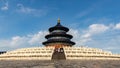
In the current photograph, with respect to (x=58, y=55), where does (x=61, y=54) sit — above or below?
above

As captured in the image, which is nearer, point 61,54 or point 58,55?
point 58,55

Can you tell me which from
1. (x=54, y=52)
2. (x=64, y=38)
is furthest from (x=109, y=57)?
(x=64, y=38)

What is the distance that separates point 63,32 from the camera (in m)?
79.4

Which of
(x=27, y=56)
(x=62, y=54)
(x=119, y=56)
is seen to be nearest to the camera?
(x=62, y=54)

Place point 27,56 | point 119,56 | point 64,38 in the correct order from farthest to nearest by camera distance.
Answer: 1. point 64,38
2. point 119,56
3. point 27,56

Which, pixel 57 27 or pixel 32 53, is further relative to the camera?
pixel 57 27

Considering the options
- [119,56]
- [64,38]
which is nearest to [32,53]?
[119,56]

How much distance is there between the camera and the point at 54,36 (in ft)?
254

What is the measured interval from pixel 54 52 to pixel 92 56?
9268mm

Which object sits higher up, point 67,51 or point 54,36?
point 54,36

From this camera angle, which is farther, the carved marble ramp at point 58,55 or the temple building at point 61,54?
the temple building at point 61,54

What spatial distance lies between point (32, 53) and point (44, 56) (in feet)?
15.6

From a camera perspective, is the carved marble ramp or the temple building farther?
the temple building

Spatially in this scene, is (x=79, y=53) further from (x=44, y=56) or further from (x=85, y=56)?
(x=44, y=56)
